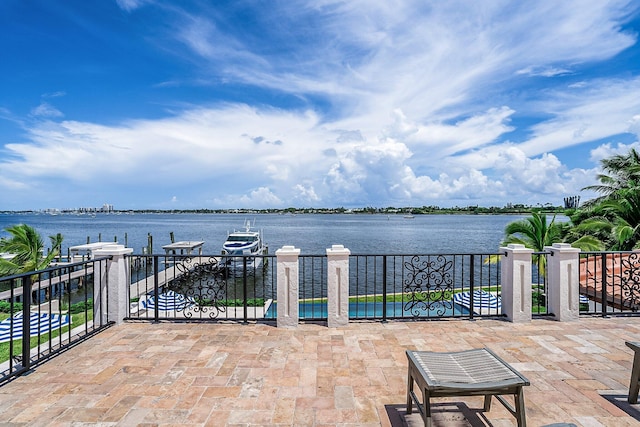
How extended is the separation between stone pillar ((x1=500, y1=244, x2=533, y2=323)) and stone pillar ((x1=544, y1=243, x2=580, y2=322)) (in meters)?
0.48

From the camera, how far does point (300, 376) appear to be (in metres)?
3.68

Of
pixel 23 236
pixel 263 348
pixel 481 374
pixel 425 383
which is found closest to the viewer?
pixel 425 383

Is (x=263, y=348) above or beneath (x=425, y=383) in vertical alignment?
beneath

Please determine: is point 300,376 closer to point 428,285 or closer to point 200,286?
point 200,286

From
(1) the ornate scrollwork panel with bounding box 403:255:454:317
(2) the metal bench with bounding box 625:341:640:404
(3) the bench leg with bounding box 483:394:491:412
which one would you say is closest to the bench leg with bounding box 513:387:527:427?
(3) the bench leg with bounding box 483:394:491:412

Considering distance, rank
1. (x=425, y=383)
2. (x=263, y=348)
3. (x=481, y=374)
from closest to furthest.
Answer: (x=425, y=383) < (x=481, y=374) < (x=263, y=348)

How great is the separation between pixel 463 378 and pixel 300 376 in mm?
1846

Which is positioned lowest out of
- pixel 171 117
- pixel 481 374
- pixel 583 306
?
pixel 583 306

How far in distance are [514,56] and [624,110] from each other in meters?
4.48

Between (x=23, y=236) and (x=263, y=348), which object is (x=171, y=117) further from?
(x=263, y=348)

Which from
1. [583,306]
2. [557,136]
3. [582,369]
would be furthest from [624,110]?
[582,369]

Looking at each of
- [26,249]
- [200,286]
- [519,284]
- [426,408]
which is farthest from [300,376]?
[26,249]

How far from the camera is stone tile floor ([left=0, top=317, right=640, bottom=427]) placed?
9.55ft

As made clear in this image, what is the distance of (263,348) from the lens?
449 centimetres
